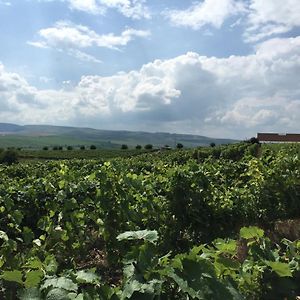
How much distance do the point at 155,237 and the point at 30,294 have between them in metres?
0.94

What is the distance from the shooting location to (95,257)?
7.42 metres

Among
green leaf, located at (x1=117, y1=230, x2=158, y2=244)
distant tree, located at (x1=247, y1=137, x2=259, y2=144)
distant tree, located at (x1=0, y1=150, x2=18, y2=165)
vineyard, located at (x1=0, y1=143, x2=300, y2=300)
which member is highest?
distant tree, located at (x1=247, y1=137, x2=259, y2=144)

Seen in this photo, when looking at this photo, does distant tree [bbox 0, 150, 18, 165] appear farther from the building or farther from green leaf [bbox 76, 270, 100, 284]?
green leaf [bbox 76, 270, 100, 284]

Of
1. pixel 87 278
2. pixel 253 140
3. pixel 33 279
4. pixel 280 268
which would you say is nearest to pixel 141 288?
pixel 87 278

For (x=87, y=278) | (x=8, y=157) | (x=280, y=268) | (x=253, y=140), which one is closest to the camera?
(x=87, y=278)

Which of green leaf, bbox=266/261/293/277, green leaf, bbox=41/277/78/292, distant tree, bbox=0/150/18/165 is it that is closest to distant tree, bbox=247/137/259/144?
distant tree, bbox=0/150/18/165

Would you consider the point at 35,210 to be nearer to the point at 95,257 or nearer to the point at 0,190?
the point at 0,190

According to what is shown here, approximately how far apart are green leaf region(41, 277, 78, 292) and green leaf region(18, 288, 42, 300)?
6 centimetres

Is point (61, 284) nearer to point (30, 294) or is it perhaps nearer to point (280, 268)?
point (30, 294)

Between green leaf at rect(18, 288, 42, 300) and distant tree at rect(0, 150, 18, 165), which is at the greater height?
green leaf at rect(18, 288, 42, 300)

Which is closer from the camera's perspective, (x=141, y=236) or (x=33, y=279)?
(x=33, y=279)

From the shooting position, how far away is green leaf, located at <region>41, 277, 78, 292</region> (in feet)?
8.82

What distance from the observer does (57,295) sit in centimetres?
261

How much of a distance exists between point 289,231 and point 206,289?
666 cm
